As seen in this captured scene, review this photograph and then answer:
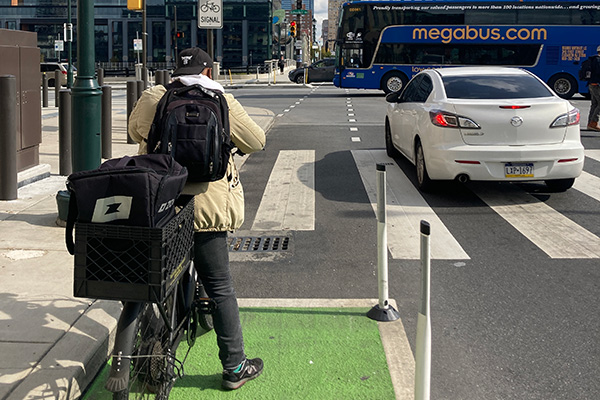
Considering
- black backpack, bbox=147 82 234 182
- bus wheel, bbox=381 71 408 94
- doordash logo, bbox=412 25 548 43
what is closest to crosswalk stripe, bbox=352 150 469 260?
black backpack, bbox=147 82 234 182

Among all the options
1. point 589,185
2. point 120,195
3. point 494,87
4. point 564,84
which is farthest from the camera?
point 564,84

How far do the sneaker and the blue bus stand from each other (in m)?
27.9

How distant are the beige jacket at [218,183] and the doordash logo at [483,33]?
28254mm

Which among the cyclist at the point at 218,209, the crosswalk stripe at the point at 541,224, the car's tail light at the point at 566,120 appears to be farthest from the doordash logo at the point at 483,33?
the cyclist at the point at 218,209

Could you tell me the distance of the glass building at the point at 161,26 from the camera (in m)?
63.4

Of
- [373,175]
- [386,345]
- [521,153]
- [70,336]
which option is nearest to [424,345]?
[386,345]

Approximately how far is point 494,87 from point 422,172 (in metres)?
1.41

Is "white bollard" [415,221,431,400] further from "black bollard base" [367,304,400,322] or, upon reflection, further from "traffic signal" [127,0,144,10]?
"traffic signal" [127,0,144,10]

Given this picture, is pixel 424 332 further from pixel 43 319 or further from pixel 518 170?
Result: pixel 518 170

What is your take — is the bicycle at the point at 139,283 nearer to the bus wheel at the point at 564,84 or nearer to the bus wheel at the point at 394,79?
the bus wheel at the point at 394,79

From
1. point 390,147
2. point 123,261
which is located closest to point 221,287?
point 123,261

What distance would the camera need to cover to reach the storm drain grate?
668 centimetres

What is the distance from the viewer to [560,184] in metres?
9.09

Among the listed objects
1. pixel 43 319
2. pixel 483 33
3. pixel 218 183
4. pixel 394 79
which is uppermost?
pixel 483 33
